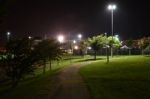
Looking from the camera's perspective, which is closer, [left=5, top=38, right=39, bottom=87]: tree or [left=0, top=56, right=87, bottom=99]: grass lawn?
[left=0, top=56, right=87, bottom=99]: grass lawn

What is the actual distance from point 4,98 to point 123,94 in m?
6.16

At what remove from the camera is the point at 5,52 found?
65.1 ft

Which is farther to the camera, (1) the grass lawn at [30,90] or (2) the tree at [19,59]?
(2) the tree at [19,59]

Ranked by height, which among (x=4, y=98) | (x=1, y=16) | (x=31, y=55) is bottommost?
(x=4, y=98)

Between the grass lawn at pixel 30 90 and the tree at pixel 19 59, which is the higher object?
the tree at pixel 19 59

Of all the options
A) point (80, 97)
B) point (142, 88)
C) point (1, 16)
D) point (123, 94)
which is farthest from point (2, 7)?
point (142, 88)

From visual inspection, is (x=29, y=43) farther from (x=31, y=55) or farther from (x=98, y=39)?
(x=98, y=39)

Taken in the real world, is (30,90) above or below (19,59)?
below

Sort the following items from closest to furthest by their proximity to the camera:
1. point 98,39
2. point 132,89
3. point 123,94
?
point 123,94 → point 132,89 → point 98,39

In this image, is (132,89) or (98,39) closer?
(132,89)

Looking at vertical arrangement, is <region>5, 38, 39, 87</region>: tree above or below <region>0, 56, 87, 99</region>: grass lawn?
above

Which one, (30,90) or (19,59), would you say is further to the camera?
(19,59)

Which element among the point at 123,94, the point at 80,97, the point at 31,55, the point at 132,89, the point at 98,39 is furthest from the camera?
the point at 98,39

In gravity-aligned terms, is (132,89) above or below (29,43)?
below
